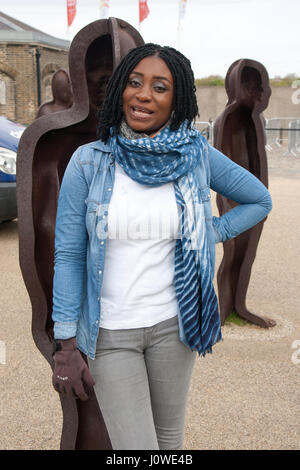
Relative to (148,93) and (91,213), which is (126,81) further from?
(91,213)

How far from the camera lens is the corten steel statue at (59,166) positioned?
231 centimetres

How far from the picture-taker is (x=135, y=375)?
1757 millimetres

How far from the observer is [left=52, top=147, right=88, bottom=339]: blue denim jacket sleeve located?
5.74 ft

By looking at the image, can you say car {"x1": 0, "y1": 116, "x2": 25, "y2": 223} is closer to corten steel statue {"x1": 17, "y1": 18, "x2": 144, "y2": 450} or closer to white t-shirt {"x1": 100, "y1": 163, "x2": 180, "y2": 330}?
corten steel statue {"x1": 17, "y1": 18, "x2": 144, "y2": 450}

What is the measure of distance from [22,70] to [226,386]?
2210 centimetres

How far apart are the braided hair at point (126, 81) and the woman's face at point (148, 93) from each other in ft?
0.05

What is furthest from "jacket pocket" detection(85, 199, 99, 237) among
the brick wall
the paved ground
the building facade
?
the brick wall

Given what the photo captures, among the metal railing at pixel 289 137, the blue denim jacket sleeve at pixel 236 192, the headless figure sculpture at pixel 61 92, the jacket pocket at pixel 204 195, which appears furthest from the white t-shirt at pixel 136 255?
the metal railing at pixel 289 137

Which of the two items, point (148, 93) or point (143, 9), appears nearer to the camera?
point (148, 93)

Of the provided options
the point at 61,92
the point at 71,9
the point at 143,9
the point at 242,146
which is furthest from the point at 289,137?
the point at 61,92

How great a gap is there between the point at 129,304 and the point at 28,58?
23330 millimetres

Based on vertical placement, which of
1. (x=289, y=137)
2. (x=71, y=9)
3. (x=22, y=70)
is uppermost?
(x=71, y=9)

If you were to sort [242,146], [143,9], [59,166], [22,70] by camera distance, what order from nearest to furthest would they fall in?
[59,166]
[242,146]
[22,70]
[143,9]

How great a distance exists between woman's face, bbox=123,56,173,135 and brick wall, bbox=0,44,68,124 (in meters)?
22.7
